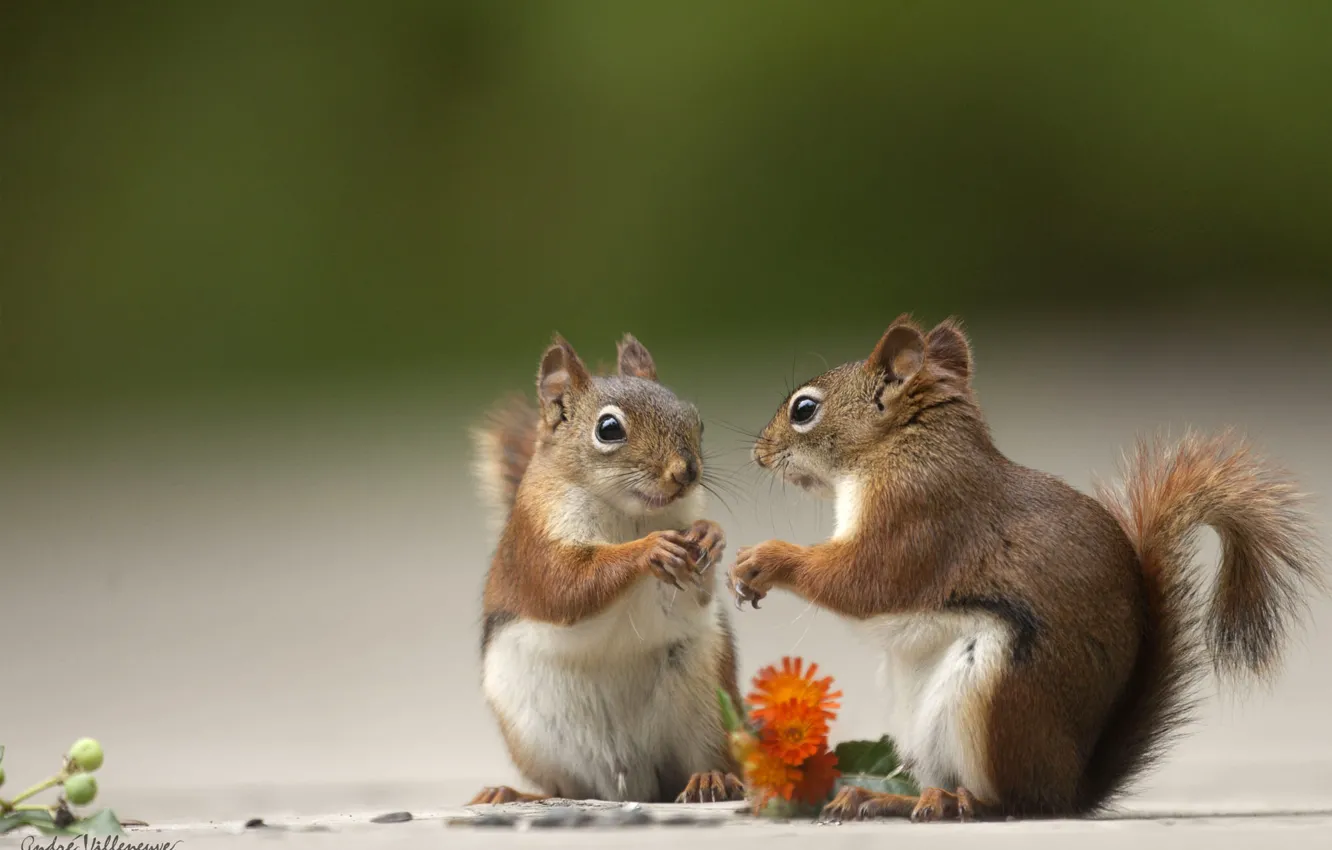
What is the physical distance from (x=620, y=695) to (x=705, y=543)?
0.99 feet

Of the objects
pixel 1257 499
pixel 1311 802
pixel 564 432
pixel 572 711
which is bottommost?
pixel 1311 802

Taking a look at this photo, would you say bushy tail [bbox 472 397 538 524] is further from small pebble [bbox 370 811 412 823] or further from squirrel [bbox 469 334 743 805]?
small pebble [bbox 370 811 412 823]

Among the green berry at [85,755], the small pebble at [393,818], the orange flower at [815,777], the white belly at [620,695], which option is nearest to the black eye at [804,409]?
the white belly at [620,695]

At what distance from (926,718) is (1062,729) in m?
0.16

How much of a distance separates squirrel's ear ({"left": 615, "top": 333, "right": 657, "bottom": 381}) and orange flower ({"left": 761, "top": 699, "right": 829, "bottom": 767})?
2.12ft

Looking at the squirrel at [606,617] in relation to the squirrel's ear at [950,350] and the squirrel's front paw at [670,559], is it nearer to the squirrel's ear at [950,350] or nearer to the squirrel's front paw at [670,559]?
the squirrel's front paw at [670,559]

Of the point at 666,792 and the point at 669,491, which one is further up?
the point at 669,491

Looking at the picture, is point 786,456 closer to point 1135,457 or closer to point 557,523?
point 557,523

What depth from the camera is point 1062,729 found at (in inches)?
80.0

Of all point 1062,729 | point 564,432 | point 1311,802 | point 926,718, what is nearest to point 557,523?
point 564,432

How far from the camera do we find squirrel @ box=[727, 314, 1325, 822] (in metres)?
2.01

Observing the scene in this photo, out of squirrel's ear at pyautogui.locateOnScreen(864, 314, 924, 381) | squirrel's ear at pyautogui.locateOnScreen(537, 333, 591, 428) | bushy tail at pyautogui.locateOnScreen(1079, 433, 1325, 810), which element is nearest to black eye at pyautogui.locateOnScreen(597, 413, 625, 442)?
squirrel's ear at pyautogui.locateOnScreen(537, 333, 591, 428)

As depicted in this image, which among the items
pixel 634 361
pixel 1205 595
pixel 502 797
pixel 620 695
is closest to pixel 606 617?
pixel 620 695

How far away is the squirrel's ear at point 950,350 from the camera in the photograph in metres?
2.24
